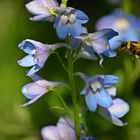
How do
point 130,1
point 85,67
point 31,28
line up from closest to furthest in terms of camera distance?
point 130,1 < point 85,67 < point 31,28

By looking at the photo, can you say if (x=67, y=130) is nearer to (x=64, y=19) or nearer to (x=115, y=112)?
(x=115, y=112)

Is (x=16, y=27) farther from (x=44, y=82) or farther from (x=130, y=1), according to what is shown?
(x=44, y=82)

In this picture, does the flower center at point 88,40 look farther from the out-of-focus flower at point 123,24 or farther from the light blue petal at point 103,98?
the out-of-focus flower at point 123,24

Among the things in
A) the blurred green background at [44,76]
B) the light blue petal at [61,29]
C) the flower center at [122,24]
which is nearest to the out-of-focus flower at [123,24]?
the flower center at [122,24]

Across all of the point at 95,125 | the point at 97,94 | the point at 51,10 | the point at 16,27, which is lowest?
the point at 95,125

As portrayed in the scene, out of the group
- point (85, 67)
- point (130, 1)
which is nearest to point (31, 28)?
point (85, 67)

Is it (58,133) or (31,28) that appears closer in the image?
(58,133)
